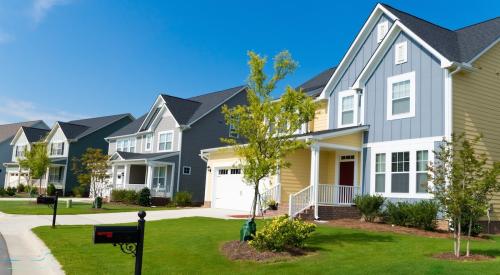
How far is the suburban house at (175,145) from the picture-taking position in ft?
109

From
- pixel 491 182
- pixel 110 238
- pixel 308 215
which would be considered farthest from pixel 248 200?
pixel 110 238

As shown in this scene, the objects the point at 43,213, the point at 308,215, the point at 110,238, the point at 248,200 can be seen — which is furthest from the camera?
the point at 248,200

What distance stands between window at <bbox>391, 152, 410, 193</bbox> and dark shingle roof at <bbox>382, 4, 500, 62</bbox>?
422cm

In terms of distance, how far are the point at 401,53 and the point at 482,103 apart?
3.76m

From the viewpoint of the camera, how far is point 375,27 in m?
21.4

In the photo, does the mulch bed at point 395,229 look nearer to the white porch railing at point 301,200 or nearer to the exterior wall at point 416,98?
the white porch railing at point 301,200

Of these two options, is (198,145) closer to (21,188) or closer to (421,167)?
(421,167)

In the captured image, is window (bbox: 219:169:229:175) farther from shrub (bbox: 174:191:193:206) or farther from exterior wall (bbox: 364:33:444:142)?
exterior wall (bbox: 364:33:444:142)

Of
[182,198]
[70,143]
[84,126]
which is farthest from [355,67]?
[84,126]

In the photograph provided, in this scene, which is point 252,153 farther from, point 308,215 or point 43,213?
point 43,213

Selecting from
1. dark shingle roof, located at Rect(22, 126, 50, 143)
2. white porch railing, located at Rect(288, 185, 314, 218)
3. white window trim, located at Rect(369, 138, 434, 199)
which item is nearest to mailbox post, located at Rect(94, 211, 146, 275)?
white porch railing, located at Rect(288, 185, 314, 218)

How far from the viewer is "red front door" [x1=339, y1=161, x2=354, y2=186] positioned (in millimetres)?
20953

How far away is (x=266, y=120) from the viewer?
492 inches

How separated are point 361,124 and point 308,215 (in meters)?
4.94
